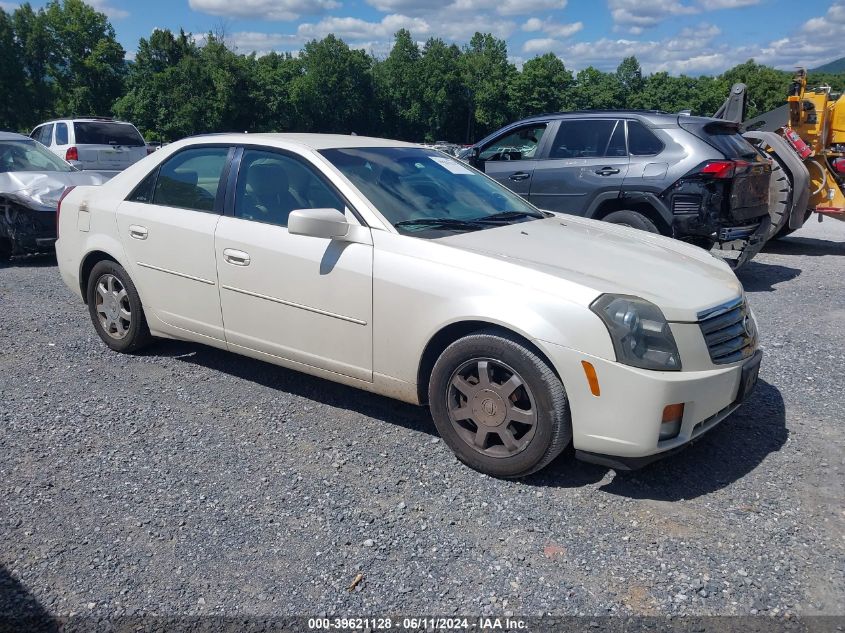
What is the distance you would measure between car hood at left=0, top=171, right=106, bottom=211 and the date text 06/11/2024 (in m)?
7.89

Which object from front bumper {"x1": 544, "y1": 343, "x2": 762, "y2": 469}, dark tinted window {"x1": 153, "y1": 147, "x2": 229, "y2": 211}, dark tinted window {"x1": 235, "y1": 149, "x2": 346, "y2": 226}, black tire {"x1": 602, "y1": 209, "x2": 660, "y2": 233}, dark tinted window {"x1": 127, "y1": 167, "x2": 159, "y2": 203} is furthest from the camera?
black tire {"x1": 602, "y1": 209, "x2": 660, "y2": 233}

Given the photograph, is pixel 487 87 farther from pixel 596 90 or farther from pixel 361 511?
pixel 361 511

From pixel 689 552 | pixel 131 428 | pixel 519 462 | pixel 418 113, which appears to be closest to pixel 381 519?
pixel 519 462

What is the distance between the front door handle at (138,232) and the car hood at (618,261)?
2252 mm

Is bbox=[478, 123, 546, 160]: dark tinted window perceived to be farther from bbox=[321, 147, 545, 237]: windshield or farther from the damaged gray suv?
bbox=[321, 147, 545, 237]: windshield

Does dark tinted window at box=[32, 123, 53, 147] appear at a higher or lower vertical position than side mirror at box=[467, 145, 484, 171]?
lower

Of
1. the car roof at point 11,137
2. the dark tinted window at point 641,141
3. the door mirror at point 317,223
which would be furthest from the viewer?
the car roof at point 11,137

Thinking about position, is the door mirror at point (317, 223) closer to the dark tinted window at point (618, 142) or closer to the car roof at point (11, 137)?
the dark tinted window at point (618, 142)

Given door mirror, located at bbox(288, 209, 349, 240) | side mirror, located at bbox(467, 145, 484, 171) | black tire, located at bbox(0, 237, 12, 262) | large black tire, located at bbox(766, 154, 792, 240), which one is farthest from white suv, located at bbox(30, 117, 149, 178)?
door mirror, located at bbox(288, 209, 349, 240)

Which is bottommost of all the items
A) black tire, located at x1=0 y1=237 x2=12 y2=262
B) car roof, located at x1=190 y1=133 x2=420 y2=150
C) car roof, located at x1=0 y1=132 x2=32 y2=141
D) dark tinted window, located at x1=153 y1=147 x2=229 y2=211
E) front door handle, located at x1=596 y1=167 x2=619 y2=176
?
black tire, located at x1=0 y1=237 x2=12 y2=262

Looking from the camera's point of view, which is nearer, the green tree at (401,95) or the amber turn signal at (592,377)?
the amber turn signal at (592,377)

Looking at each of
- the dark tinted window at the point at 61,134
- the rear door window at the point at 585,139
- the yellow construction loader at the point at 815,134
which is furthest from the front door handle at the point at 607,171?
the dark tinted window at the point at 61,134

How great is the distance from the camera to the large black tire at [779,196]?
898cm

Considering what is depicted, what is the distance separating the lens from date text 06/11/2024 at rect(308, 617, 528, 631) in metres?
2.56
